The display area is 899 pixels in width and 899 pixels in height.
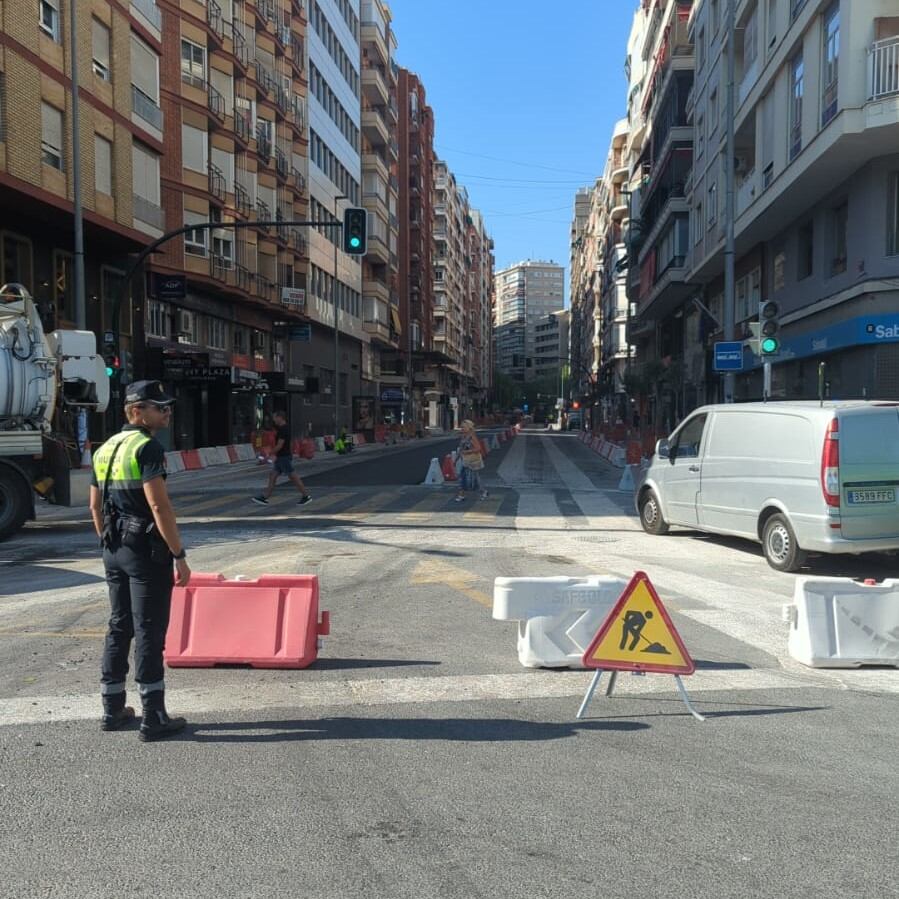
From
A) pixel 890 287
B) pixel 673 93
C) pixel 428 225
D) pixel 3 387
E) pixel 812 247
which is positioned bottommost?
pixel 3 387

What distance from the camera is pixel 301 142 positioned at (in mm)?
44156

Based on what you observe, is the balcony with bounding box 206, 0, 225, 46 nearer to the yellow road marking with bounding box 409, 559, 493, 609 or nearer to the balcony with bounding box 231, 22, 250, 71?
the balcony with bounding box 231, 22, 250, 71

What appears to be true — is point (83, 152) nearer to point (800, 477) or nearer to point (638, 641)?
point (800, 477)

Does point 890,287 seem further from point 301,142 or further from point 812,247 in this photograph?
point 301,142

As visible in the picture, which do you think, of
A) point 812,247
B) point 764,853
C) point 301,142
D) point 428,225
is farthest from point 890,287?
point 428,225

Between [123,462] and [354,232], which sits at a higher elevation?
[354,232]

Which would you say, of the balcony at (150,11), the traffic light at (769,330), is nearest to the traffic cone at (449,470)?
the traffic light at (769,330)

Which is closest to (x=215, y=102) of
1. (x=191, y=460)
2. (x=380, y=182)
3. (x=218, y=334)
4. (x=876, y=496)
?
(x=218, y=334)

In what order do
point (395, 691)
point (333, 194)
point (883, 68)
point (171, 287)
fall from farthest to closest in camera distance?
point (333, 194)
point (171, 287)
point (883, 68)
point (395, 691)

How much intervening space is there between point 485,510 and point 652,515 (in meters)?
3.45

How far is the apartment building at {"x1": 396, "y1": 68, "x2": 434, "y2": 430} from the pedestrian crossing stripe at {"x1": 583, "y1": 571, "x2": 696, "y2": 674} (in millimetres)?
62483

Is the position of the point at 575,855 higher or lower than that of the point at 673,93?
lower

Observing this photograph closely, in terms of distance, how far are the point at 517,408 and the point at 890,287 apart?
147559 millimetres

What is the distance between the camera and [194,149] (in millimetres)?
32438
